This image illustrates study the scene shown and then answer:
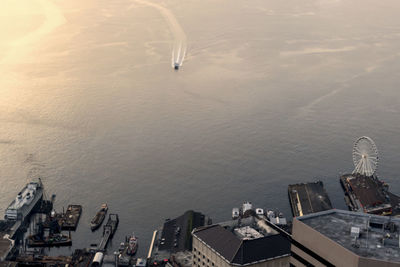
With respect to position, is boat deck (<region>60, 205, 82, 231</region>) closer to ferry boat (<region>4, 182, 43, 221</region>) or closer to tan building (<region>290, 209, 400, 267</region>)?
ferry boat (<region>4, 182, 43, 221</region>)

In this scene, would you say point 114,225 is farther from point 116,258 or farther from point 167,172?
point 167,172

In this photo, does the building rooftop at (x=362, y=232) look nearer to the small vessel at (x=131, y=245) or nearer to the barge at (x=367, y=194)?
the small vessel at (x=131, y=245)

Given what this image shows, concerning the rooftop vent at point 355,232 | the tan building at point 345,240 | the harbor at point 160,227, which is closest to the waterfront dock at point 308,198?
the harbor at point 160,227

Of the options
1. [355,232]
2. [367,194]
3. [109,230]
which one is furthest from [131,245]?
[355,232]

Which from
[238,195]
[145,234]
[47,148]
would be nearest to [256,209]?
[238,195]

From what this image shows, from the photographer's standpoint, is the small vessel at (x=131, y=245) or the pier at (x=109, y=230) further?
the pier at (x=109, y=230)

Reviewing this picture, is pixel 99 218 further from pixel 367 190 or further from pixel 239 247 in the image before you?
pixel 367 190

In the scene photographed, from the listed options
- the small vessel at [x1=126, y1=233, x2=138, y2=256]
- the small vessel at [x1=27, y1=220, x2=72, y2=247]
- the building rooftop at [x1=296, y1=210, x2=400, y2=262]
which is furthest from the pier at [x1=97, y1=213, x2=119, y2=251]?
the building rooftop at [x1=296, y1=210, x2=400, y2=262]
